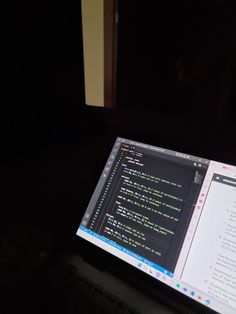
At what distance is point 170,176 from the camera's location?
556 millimetres

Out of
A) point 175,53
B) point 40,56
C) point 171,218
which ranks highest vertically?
point 175,53

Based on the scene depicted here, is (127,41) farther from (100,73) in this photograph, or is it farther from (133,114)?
(133,114)

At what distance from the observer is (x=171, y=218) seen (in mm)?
534

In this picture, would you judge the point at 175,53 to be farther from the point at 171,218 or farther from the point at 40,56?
the point at 171,218

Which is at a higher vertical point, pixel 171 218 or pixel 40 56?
pixel 40 56

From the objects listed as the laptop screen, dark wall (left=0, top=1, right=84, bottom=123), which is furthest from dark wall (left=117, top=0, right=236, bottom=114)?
the laptop screen

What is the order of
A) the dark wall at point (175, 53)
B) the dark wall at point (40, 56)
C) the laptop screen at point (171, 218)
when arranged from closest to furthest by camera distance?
the laptop screen at point (171, 218)
the dark wall at point (40, 56)
the dark wall at point (175, 53)

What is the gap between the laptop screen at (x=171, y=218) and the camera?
47 centimetres

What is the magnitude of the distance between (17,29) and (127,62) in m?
1.19

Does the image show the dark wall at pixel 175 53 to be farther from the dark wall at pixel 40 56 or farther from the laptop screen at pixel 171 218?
the laptop screen at pixel 171 218

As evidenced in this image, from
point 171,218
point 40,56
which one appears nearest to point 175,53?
point 40,56

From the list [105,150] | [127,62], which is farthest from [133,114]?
[127,62]

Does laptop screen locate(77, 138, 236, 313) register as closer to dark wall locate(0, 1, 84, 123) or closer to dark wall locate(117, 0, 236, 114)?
dark wall locate(0, 1, 84, 123)

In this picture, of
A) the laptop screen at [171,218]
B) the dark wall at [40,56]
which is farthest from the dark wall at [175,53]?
the laptop screen at [171,218]
